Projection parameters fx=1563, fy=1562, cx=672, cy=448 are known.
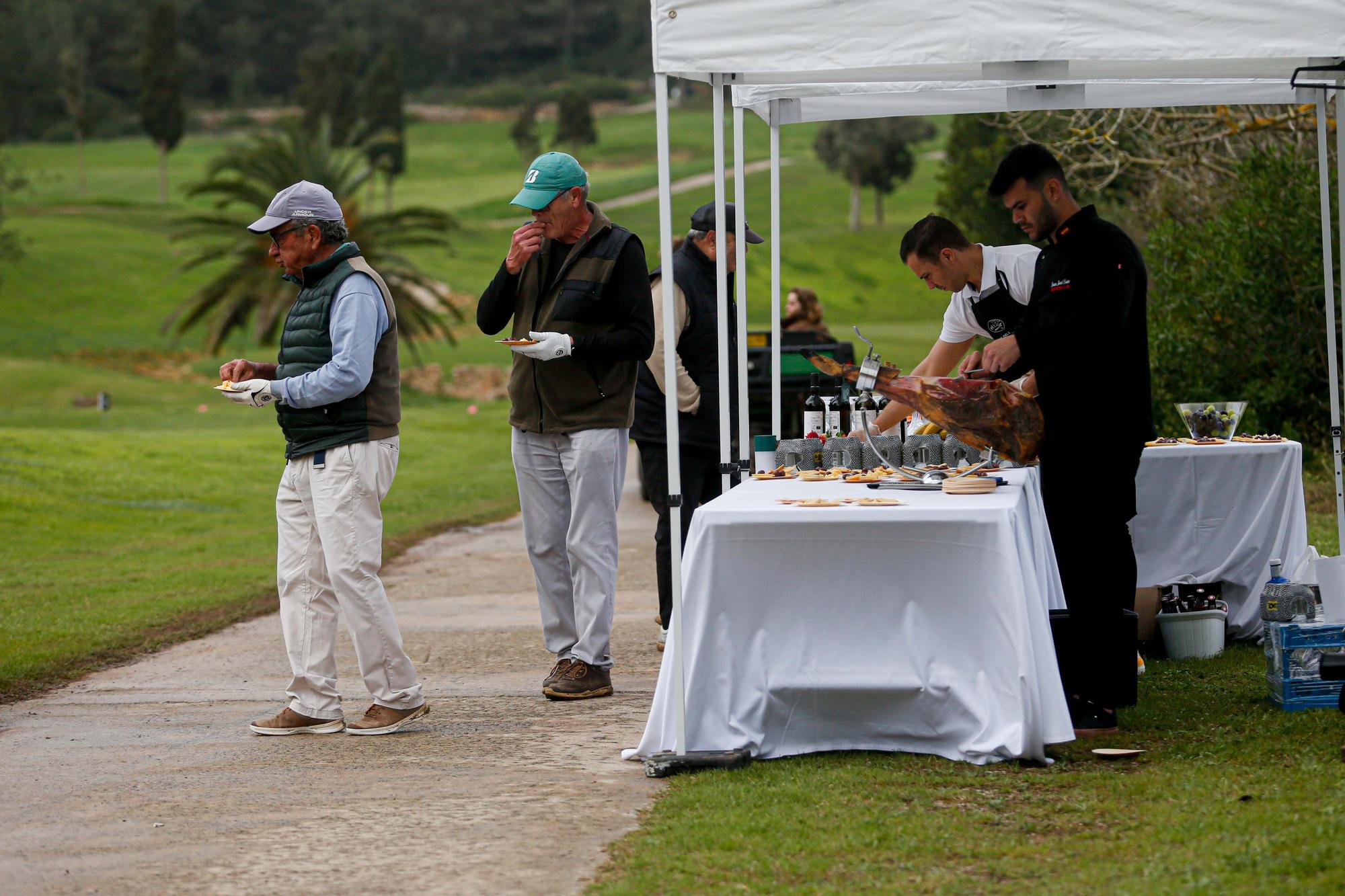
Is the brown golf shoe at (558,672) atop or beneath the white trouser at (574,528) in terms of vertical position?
beneath

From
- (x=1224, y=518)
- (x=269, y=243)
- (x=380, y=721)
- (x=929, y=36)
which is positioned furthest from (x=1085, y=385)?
(x=269, y=243)

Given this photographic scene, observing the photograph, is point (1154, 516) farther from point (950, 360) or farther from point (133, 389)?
point (133, 389)

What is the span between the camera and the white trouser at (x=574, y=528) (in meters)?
6.26

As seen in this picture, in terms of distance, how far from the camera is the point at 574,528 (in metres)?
6.30

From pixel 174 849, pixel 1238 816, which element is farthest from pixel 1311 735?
pixel 174 849

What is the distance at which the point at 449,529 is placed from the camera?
14.0 m

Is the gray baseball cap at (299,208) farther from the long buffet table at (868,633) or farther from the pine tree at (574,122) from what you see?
the pine tree at (574,122)

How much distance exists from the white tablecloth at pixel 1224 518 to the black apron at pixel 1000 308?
61.6 inches

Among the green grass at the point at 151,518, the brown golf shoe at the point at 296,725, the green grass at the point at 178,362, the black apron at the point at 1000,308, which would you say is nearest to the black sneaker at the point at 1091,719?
the black apron at the point at 1000,308

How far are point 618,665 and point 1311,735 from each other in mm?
3141

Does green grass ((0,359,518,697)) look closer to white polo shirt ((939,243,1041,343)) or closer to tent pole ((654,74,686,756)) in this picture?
tent pole ((654,74,686,756))

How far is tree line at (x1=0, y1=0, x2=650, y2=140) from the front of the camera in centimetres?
8025

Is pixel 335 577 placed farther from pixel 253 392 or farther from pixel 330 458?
pixel 253 392

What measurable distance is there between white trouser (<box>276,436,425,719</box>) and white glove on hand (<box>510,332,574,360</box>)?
23.9 inches
